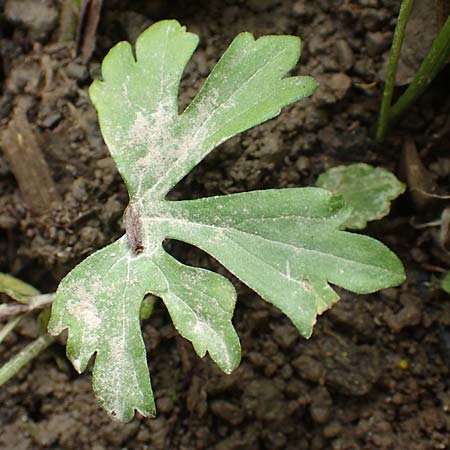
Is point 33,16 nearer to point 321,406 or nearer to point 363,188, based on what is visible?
point 363,188

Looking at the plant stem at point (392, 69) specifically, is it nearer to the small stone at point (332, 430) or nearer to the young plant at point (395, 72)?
the young plant at point (395, 72)

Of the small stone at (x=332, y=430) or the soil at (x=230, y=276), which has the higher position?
the soil at (x=230, y=276)

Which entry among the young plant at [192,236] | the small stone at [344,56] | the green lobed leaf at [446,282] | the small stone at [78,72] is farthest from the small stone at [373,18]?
the small stone at [78,72]

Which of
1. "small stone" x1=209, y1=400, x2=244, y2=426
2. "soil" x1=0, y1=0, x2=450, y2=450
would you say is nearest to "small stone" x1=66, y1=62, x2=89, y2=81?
"soil" x1=0, y1=0, x2=450, y2=450

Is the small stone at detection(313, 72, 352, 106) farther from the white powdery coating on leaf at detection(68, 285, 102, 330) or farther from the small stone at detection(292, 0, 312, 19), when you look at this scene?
the white powdery coating on leaf at detection(68, 285, 102, 330)

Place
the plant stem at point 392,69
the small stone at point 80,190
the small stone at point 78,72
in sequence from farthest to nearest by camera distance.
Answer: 1. the small stone at point 78,72
2. the small stone at point 80,190
3. the plant stem at point 392,69

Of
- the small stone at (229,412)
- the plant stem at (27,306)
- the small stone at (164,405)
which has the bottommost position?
the small stone at (229,412)

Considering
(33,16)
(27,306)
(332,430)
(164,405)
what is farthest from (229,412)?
(33,16)
